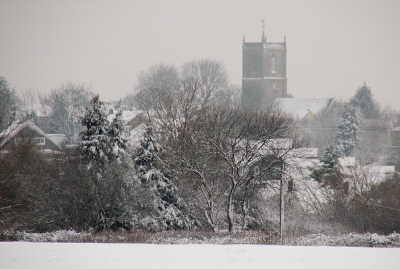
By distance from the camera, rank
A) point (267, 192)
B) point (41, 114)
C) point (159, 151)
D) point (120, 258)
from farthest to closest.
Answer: point (41, 114)
point (267, 192)
point (159, 151)
point (120, 258)

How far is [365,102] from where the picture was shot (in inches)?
3580

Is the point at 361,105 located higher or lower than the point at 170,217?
higher

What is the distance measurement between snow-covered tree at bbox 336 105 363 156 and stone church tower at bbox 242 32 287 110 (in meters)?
28.3

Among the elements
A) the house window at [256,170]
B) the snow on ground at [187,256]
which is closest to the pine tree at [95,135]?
the house window at [256,170]

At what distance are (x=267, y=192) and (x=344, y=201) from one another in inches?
207

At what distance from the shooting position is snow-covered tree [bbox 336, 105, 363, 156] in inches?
2945

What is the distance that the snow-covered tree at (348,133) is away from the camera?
245ft

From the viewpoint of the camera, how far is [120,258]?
14312mm

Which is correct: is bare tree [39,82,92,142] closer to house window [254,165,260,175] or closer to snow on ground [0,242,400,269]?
house window [254,165,260,175]

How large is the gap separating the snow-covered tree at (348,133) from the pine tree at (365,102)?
12.8m

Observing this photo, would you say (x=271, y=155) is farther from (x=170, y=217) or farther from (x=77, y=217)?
(x=77, y=217)

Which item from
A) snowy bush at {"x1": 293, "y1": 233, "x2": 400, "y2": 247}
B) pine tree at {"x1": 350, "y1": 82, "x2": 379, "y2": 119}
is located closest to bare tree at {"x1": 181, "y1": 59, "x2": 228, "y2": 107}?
pine tree at {"x1": 350, "y1": 82, "x2": 379, "y2": 119}

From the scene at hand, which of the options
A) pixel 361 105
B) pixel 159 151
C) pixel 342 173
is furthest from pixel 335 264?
pixel 361 105

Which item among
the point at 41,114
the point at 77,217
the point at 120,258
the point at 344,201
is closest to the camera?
the point at 120,258
